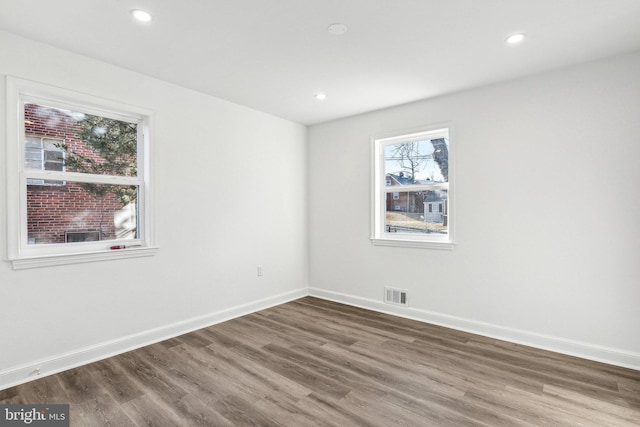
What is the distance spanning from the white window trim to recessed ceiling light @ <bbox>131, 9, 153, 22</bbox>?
3.20 ft

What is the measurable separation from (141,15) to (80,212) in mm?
1695

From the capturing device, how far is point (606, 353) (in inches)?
107

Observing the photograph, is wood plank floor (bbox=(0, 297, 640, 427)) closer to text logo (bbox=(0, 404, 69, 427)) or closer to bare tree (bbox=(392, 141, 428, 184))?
text logo (bbox=(0, 404, 69, 427))

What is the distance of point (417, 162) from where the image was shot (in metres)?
3.93

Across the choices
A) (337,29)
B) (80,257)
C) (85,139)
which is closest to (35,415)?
(80,257)

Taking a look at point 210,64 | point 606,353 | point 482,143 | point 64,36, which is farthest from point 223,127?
point 606,353

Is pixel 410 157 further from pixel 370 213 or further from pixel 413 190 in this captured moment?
pixel 370 213

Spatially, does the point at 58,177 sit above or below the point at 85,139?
below

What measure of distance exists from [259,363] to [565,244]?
287cm

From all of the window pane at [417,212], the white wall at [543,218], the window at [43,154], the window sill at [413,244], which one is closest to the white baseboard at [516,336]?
the white wall at [543,218]

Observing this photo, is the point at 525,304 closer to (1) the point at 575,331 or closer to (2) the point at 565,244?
(1) the point at 575,331

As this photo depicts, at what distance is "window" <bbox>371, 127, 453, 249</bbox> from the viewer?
3705 millimetres

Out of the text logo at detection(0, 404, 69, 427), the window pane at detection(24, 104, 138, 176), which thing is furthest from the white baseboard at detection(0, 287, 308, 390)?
the window pane at detection(24, 104, 138, 176)

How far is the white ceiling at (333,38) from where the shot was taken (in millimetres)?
2062
